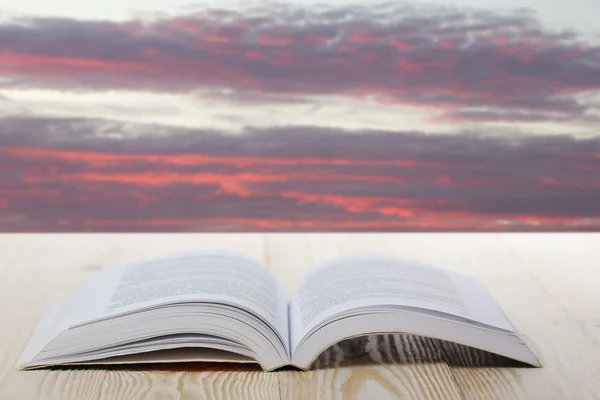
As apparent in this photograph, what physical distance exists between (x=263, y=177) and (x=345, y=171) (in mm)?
288

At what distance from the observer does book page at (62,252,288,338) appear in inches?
49.3

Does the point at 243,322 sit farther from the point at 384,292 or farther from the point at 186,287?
the point at 384,292

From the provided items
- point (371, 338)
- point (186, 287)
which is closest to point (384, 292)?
point (371, 338)

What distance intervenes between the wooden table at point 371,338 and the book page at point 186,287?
95mm

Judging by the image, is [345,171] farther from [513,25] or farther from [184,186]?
[513,25]

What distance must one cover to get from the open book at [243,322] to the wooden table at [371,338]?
0.03 meters

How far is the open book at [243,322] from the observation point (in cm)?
123

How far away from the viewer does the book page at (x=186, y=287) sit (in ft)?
4.11

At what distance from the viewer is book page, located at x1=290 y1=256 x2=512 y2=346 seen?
126 centimetres

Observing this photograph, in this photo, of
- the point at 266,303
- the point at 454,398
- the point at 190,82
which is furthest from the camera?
the point at 190,82

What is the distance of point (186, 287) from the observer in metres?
1.29

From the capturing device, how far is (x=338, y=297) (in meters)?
1.31

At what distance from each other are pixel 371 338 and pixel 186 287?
328mm

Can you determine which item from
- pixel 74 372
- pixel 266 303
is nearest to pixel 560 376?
pixel 266 303
